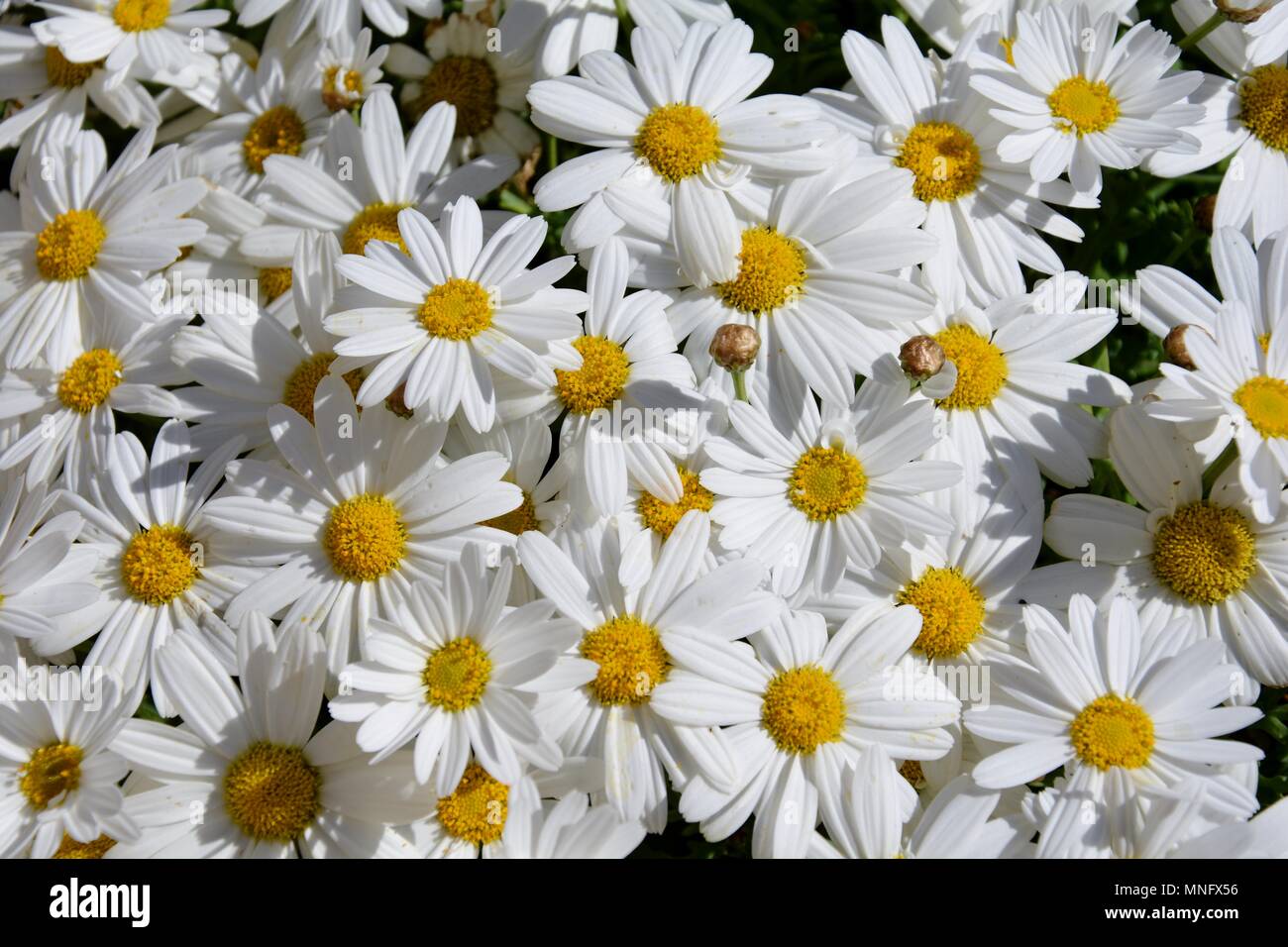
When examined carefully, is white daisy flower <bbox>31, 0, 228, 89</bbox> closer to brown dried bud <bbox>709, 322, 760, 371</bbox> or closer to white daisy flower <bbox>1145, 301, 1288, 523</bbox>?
brown dried bud <bbox>709, 322, 760, 371</bbox>

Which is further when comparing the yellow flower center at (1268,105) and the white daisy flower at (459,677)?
the yellow flower center at (1268,105)

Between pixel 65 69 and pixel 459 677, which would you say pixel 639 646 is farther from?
pixel 65 69

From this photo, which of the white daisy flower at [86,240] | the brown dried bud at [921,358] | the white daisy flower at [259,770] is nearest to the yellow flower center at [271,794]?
the white daisy flower at [259,770]

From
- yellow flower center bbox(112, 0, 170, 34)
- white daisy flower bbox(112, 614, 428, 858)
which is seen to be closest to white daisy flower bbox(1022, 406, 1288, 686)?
white daisy flower bbox(112, 614, 428, 858)

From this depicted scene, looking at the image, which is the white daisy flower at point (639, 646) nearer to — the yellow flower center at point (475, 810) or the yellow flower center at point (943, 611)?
the yellow flower center at point (475, 810)
